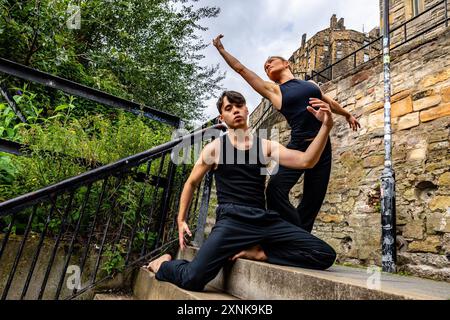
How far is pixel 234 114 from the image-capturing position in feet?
7.06

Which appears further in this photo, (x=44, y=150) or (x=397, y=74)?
(x=397, y=74)

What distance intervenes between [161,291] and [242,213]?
27.4 inches

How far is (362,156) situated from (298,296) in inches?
164

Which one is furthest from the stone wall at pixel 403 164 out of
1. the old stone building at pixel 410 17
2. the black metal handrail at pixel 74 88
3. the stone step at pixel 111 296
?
the old stone building at pixel 410 17

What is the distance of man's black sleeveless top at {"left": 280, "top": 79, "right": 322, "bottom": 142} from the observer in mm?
2312

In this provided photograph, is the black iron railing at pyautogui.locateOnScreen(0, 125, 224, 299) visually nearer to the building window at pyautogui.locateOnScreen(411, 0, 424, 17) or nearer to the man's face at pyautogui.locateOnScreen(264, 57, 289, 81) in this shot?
the man's face at pyautogui.locateOnScreen(264, 57, 289, 81)

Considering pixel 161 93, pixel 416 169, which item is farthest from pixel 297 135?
pixel 161 93

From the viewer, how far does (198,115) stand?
9.88m

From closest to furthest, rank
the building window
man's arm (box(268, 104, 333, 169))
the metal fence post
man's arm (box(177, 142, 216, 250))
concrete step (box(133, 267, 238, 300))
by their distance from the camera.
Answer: concrete step (box(133, 267, 238, 300)) → man's arm (box(268, 104, 333, 169)) → man's arm (box(177, 142, 216, 250)) → the metal fence post → the building window

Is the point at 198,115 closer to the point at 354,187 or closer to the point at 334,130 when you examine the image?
the point at 334,130

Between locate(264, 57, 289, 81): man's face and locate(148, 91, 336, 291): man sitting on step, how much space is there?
593mm

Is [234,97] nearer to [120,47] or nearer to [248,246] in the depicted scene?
[248,246]

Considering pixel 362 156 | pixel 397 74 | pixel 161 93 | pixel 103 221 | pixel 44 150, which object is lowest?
pixel 103 221

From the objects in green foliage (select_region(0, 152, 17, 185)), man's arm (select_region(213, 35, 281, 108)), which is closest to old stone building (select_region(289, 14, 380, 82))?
man's arm (select_region(213, 35, 281, 108))
